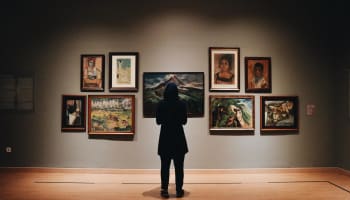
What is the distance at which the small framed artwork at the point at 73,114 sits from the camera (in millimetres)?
6785

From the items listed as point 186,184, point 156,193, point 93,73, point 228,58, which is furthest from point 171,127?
point 93,73

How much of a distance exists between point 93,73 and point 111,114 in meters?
0.91

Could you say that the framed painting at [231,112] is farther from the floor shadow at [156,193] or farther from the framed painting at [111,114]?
the floor shadow at [156,193]

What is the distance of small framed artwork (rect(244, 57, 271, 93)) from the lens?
680 centimetres

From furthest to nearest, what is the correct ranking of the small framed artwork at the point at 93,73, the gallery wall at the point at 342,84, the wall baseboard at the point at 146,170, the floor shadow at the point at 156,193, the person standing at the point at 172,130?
the small framed artwork at the point at 93,73
the wall baseboard at the point at 146,170
the gallery wall at the point at 342,84
the floor shadow at the point at 156,193
the person standing at the point at 172,130

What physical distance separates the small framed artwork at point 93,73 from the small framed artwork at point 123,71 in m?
0.18

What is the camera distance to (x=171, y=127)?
4816mm

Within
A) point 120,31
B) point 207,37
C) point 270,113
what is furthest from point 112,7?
point 270,113

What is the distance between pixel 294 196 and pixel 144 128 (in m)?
3.08

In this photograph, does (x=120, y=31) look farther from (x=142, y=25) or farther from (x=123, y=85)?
(x=123, y=85)

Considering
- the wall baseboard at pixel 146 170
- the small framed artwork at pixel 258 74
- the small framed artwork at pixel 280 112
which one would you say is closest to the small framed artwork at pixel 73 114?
the wall baseboard at pixel 146 170

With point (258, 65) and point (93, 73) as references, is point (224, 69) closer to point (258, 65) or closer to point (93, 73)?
point (258, 65)

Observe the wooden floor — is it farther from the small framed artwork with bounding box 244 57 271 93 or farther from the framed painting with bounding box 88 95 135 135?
→ the small framed artwork with bounding box 244 57 271 93

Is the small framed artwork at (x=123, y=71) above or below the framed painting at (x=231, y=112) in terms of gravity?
above
